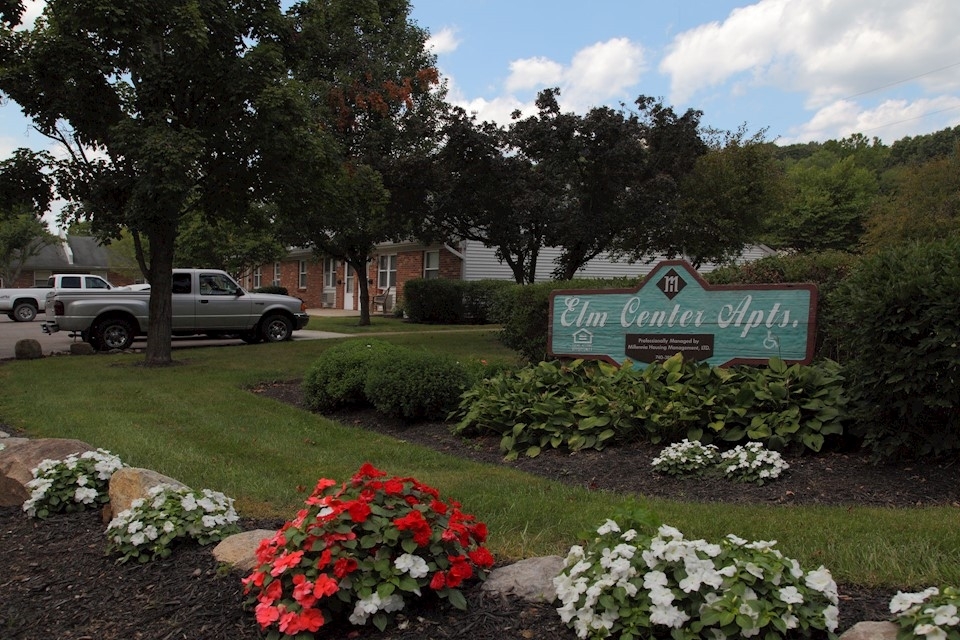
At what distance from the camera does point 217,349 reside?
15570mm

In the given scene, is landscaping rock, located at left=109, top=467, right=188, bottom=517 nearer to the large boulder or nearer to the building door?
the large boulder

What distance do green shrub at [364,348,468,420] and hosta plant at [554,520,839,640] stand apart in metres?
5.02

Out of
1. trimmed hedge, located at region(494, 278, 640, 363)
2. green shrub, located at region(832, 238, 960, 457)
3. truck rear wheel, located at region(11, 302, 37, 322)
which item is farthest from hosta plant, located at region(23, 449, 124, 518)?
truck rear wheel, located at region(11, 302, 37, 322)

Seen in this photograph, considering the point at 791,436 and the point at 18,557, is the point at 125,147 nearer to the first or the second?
the point at 18,557

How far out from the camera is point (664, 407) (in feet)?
18.9

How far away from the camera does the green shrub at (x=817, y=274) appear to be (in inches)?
257

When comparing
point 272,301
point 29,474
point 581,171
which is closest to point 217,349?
point 272,301

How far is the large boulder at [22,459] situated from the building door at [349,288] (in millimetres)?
27917

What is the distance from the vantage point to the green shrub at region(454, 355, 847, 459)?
5.39 m

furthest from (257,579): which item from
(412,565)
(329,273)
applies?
(329,273)

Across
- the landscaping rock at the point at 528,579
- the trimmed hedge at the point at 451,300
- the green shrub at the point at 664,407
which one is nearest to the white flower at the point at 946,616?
the landscaping rock at the point at 528,579

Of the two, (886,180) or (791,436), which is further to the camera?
(886,180)

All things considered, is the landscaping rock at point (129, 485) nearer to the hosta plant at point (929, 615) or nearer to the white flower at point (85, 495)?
the white flower at point (85, 495)

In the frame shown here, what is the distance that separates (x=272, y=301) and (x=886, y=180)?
50592 mm
